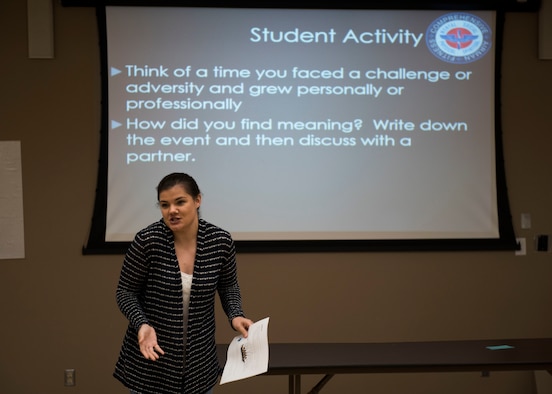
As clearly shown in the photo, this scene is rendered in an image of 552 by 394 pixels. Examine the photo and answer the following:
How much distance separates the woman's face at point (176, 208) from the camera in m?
2.13

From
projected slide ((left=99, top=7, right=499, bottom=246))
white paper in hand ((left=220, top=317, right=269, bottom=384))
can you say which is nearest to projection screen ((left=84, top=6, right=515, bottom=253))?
projected slide ((left=99, top=7, right=499, bottom=246))

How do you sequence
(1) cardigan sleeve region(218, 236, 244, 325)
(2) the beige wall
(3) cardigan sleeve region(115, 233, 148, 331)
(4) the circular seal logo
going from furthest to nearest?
(4) the circular seal logo → (2) the beige wall → (1) cardigan sleeve region(218, 236, 244, 325) → (3) cardigan sleeve region(115, 233, 148, 331)

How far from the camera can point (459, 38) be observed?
4516 mm

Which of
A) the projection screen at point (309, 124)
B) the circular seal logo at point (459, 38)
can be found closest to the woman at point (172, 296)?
the projection screen at point (309, 124)

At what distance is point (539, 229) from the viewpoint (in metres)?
4.55

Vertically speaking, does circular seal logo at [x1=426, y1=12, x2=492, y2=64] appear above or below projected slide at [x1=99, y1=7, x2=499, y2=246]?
above

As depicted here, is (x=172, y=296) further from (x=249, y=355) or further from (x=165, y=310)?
(x=249, y=355)

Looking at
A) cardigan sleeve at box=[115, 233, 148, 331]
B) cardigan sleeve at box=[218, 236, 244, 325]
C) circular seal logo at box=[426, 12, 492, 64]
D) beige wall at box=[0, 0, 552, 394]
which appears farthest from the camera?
circular seal logo at box=[426, 12, 492, 64]

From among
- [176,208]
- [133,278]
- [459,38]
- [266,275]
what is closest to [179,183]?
[176,208]

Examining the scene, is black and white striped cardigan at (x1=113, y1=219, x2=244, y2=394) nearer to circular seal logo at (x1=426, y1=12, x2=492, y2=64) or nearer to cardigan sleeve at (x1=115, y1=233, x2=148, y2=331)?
cardigan sleeve at (x1=115, y1=233, x2=148, y2=331)

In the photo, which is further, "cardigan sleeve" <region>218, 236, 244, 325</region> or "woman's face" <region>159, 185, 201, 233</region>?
"cardigan sleeve" <region>218, 236, 244, 325</region>

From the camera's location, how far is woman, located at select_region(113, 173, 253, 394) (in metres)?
2.12

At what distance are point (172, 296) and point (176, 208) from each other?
0.26 m

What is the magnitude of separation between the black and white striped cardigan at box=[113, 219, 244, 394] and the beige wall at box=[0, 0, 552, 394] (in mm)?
2224
